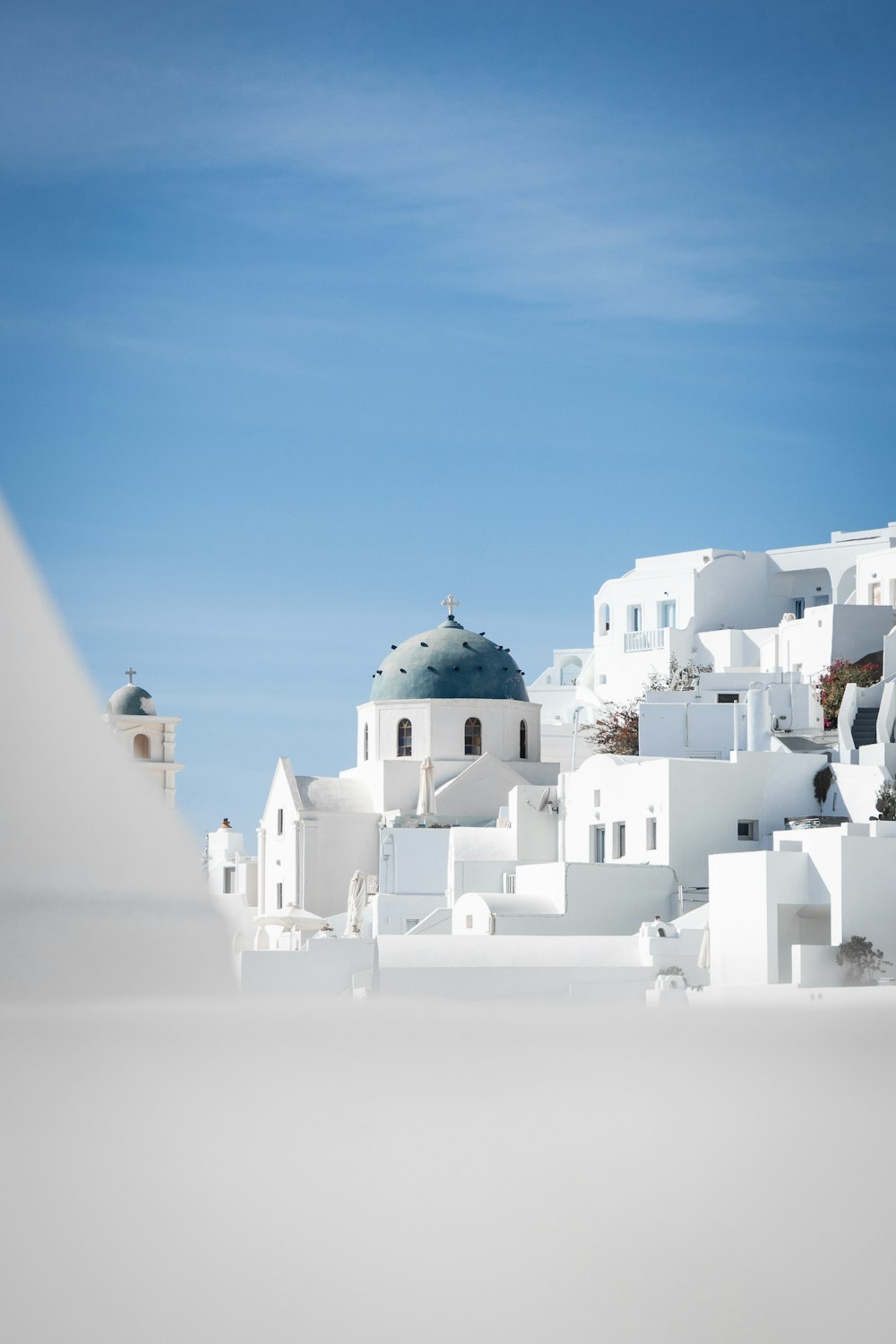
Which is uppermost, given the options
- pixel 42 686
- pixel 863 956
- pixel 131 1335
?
pixel 42 686

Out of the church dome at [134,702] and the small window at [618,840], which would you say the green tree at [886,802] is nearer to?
the small window at [618,840]

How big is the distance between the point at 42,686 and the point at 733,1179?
Result: 4.46m

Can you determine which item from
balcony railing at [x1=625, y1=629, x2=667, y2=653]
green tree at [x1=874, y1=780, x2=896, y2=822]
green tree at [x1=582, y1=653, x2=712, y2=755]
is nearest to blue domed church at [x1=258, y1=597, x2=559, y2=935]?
green tree at [x1=582, y1=653, x2=712, y2=755]

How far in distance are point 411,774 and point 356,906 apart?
9.63 meters

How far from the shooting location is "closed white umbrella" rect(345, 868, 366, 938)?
1580 inches

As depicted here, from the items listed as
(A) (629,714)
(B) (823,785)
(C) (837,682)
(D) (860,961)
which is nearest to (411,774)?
(A) (629,714)

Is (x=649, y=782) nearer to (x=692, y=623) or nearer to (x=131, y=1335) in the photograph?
(x=692, y=623)

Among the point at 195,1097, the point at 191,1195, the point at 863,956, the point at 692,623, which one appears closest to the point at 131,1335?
the point at 191,1195

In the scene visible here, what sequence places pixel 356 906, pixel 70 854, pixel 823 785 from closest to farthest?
pixel 70 854 → pixel 823 785 → pixel 356 906

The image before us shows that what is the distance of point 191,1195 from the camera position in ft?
17.3

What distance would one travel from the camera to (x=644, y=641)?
58.0 metres

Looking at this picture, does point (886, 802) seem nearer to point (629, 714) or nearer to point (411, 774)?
point (629, 714)

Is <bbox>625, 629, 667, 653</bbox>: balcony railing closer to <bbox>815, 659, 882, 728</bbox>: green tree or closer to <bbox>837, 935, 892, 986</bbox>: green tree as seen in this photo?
<bbox>815, 659, 882, 728</bbox>: green tree

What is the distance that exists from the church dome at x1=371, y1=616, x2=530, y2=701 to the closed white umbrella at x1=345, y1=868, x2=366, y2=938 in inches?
303
